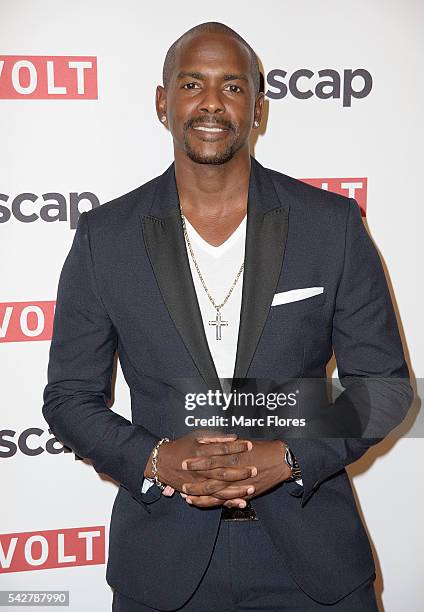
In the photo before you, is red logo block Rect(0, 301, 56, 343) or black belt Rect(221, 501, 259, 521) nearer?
black belt Rect(221, 501, 259, 521)

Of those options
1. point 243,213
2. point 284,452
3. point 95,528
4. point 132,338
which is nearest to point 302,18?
point 243,213

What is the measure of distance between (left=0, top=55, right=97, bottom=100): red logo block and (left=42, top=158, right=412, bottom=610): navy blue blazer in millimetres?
670

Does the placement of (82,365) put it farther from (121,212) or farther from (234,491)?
(234,491)

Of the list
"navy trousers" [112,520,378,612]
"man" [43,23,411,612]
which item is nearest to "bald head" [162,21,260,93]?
"man" [43,23,411,612]

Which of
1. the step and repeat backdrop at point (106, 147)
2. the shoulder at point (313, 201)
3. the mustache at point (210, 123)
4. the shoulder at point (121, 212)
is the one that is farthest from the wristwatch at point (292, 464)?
the step and repeat backdrop at point (106, 147)

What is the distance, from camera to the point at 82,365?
6.61 feet

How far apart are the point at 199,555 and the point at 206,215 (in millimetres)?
897

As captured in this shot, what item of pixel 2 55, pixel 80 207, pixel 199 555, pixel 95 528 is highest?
pixel 2 55

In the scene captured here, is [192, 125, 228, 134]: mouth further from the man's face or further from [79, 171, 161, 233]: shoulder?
[79, 171, 161, 233]: shoulder

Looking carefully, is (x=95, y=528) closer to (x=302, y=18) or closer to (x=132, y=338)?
(x=132, y=338)

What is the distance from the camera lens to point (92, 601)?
291 centimetres

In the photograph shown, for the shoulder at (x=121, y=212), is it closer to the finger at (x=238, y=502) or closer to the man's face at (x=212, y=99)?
the man's face at (x=212, y=99)

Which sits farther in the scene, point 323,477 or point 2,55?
point 2,55

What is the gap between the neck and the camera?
2035mm
